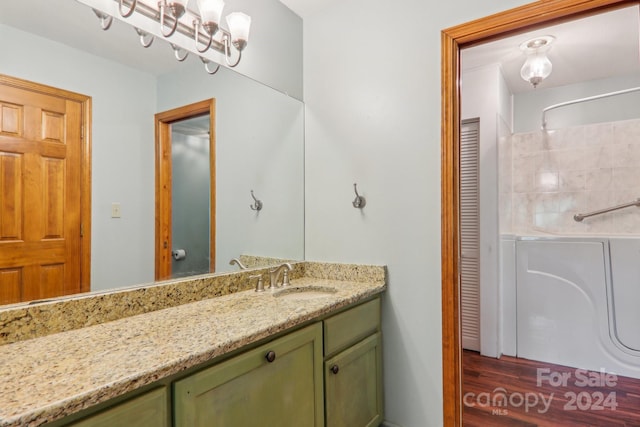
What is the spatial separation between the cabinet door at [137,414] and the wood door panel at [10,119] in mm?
837

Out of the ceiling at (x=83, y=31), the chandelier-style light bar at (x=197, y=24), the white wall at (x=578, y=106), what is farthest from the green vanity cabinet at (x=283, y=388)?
the white wall at (x=578, y=106)

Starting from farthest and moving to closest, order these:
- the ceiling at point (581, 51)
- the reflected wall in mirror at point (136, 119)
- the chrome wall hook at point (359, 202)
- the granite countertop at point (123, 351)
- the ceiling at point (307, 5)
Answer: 1. the ceiling at point (581, 51)
2. the ceiling at point (307, 5)
3. the chrome wall hook at point (359, 202)
4. the reflected wall in mirror at point (136, 119)
5. the granite countertop at point (123, 351)

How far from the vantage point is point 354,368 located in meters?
1.60

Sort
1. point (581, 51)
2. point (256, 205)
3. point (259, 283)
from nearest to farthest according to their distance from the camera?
1. point (259, 283)
2. point (256, 205)
3. point (581, 51)

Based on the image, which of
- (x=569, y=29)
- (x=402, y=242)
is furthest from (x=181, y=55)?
(x=569, y=29)

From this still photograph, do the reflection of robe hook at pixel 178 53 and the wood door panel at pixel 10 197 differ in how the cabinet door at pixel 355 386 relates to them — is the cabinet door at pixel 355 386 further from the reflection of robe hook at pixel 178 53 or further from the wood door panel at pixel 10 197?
the reflection of robe hook at pixel 178 53

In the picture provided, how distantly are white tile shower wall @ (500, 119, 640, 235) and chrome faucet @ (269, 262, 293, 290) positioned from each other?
78.9 inches

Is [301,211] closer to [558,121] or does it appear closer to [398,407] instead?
[398,407]

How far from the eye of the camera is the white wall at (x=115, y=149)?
1.16 m

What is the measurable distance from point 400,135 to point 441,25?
0.55 m

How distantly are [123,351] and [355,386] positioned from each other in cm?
103

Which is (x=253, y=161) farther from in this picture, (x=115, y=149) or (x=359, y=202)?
(x=115, y=149)

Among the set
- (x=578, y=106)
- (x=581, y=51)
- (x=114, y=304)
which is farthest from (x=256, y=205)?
(x=578, y=106)

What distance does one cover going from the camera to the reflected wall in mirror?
1.14m
